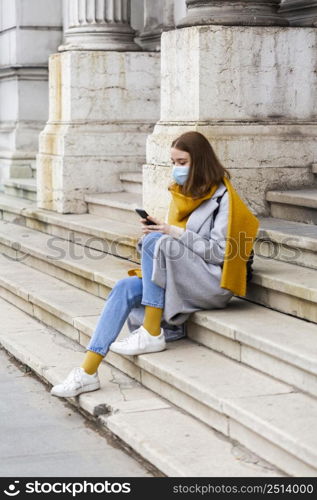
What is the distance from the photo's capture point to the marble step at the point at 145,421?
4695mm

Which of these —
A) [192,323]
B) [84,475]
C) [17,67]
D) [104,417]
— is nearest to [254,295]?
[192,323]

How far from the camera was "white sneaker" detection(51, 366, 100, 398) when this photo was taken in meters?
5.85

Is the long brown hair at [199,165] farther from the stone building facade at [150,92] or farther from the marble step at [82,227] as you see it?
the marble step at [82,227]

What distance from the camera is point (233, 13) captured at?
777 centimetres

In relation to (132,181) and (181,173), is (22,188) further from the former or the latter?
(181,173)

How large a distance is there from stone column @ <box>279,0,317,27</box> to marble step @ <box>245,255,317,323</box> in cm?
272

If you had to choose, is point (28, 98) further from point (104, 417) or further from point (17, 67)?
point (104, 417)

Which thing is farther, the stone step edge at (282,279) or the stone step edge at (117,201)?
the stone step edge at (117,201)

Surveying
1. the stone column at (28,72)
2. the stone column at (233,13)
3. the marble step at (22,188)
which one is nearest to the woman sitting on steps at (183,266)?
the stone column at (233,13)

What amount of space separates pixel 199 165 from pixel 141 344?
1.04m

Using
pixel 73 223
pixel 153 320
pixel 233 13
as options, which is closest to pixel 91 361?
pixel 153 320

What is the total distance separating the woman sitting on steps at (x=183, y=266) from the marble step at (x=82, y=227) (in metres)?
2.17

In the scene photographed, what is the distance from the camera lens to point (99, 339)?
5.90 meters
